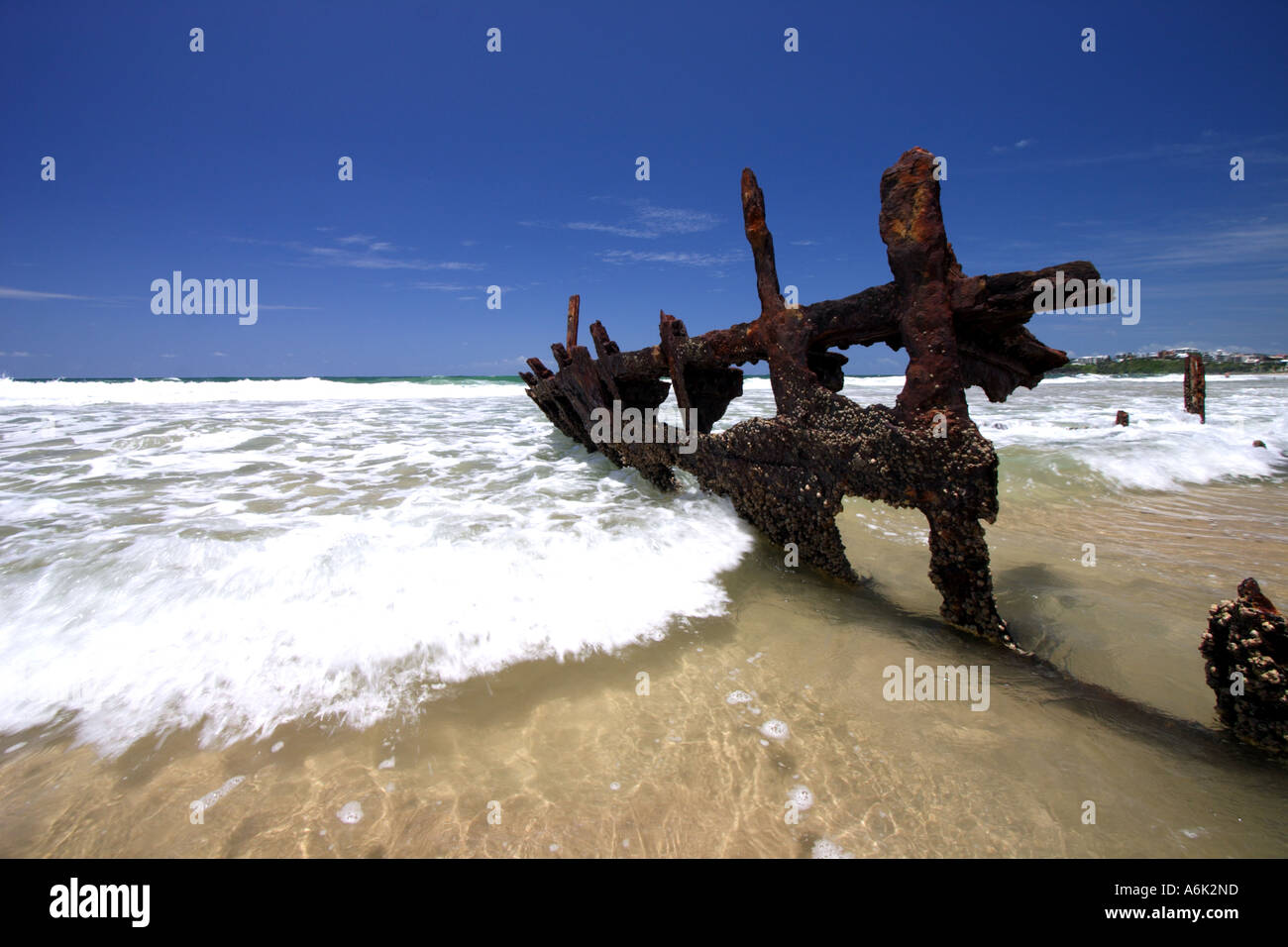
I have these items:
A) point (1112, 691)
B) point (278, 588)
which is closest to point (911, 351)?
point (1112, 691)

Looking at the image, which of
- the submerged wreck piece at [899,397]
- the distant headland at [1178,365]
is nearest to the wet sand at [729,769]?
the submerged wreck piece at [899,397]

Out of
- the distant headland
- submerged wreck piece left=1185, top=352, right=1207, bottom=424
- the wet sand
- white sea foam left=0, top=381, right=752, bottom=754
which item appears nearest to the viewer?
the wet sand

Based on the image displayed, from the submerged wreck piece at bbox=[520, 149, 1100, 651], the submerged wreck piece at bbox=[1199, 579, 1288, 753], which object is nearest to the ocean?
the submerged wreck piece at bbox=[1199, 579, 1288, 753]

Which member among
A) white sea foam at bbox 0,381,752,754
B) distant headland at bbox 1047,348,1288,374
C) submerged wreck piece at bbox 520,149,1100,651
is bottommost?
white sea foam at bbox 0,381,752,754

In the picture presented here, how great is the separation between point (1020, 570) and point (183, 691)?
19.1 feet

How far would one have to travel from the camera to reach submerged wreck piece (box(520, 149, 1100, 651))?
10.8ft

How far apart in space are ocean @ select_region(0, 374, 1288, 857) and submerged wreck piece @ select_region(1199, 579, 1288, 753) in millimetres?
128

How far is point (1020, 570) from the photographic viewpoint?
15.4 ft

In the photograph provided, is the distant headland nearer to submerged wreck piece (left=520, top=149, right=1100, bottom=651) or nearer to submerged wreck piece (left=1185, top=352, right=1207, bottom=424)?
submerged wreck piece (left=1185, top=352, right=1207, bottom=424)

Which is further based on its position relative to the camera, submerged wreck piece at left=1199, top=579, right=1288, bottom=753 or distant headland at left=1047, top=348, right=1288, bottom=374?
distant headland at left=1047, top=348, right=1288, bottom=374

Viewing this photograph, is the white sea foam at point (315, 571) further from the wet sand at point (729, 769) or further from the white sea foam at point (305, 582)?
the wet sand at point (729, 769)

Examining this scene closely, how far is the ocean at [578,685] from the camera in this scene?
2.06 meters

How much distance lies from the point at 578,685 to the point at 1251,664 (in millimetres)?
2937
